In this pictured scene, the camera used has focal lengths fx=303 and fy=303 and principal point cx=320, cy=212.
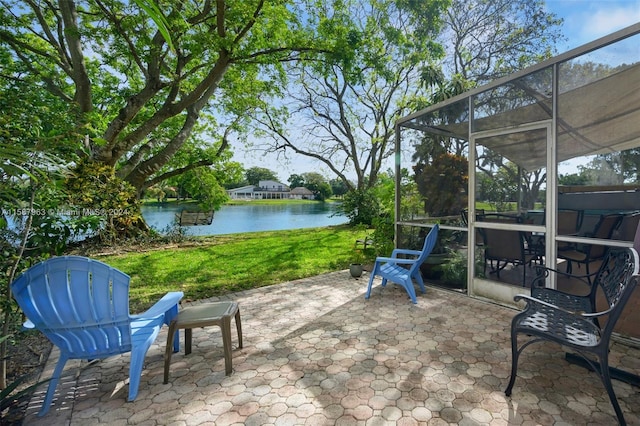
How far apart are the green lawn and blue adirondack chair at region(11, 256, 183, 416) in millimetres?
2141

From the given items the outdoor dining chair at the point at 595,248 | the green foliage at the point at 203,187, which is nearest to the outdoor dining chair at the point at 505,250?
the outdoor dining chair at the point at 595,248

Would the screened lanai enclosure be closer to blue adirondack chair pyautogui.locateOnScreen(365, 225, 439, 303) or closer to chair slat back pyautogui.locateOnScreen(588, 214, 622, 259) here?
chair slat back pyautogui.locateOnScreen(588, 214, 622, 259)

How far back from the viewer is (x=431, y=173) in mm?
5168

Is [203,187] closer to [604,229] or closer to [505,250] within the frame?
[505,250]

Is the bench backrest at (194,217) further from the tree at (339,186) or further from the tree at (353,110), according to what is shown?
the tree at (339,186)

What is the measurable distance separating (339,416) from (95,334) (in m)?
1.77

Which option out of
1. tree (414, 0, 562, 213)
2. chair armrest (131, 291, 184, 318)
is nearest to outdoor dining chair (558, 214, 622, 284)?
chair armrest (131, 291, 184, 318)

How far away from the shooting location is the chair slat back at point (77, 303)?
6.56ft

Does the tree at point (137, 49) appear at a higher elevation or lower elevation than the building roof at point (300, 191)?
higher

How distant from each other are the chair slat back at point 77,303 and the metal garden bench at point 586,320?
9.17 ft

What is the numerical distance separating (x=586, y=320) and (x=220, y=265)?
5.99 metres

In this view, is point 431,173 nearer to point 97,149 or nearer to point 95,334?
point 95,334

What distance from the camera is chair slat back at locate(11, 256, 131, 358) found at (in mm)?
2000

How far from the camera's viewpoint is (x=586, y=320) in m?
2.26
